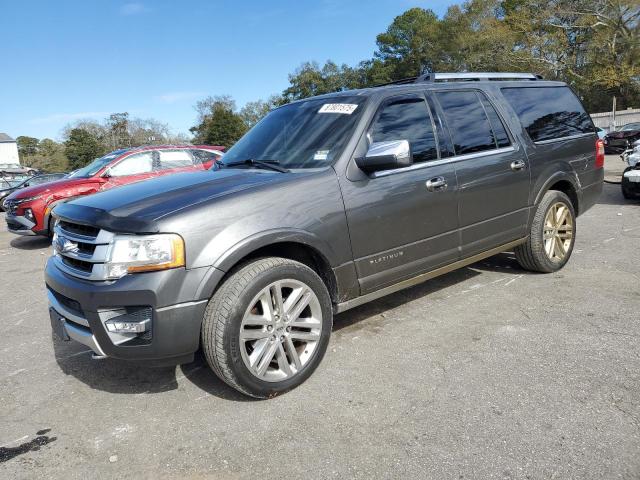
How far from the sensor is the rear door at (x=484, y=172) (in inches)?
154

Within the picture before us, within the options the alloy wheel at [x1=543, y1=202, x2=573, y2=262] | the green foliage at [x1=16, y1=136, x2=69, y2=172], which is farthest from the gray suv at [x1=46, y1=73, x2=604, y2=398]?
the green foliage at [x1=16, y1=136, x2=69, y2=172]

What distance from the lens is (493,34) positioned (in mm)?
39469

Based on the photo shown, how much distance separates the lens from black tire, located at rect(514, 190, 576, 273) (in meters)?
4.62

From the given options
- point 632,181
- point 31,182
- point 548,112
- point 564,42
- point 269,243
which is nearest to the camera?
point 269,243

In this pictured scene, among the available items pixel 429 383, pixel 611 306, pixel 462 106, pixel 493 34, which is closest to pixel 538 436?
pixel 429 383

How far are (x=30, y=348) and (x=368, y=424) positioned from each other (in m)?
2.91

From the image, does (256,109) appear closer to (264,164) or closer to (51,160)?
(51,160)

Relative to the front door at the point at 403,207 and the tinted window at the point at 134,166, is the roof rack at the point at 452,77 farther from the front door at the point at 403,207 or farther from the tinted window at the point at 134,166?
the tinted window at the point at 134,166

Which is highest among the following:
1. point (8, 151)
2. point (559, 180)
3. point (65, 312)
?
point (8, 151)

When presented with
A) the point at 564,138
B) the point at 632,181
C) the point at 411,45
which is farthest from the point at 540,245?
the point at 411,45

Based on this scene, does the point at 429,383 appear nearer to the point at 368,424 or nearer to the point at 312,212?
the point at 368,424

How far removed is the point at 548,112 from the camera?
4859mm

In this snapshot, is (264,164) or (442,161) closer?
(264,164)

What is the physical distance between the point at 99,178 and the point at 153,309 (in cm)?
781
